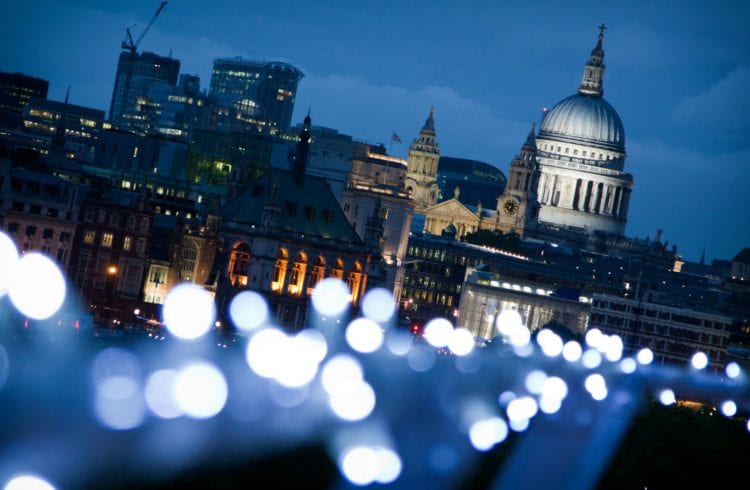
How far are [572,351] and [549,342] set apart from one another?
11.8 ft

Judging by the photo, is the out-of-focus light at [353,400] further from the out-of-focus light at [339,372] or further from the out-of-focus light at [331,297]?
the out-of-focus light at [331,297]

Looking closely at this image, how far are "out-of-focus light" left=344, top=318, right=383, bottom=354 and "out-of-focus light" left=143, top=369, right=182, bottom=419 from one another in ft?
113

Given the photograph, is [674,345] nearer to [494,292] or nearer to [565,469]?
[494,292]

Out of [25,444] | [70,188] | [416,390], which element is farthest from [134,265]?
[25,444]

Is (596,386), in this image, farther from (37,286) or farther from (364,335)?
(37,286)

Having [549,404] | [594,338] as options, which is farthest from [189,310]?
[594,338]

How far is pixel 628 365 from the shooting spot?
162125 mm

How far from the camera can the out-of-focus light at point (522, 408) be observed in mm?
120062

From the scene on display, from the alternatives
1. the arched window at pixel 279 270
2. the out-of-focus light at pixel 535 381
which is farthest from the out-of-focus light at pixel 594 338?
the arched window at pixel 279 270

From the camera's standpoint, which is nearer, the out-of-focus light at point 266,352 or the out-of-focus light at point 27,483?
the out-of-focus light at point 27,483

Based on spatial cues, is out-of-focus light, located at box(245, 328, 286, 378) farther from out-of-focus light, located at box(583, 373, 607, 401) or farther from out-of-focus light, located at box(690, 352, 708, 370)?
out-of-focus light, located at box(690, 352, 708, 370)

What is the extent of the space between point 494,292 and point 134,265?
2471 inches

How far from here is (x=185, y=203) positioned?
170 meters

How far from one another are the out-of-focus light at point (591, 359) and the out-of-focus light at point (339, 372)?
102ft
